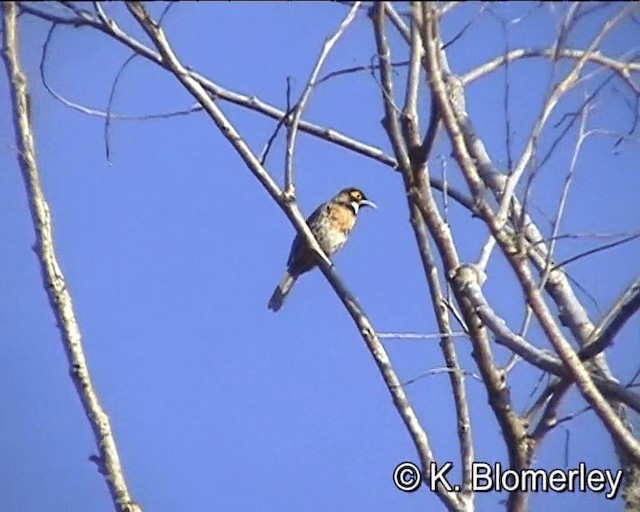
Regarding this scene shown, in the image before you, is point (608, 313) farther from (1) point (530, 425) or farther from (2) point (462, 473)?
(2) point (462, 473)

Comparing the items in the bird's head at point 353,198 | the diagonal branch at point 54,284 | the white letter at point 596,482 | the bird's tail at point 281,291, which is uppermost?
the bird's head at point 353,198

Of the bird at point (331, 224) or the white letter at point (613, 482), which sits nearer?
the white letter at point (613, 482)

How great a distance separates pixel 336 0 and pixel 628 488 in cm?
148

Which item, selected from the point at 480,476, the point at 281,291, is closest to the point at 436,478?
the point at 480,476

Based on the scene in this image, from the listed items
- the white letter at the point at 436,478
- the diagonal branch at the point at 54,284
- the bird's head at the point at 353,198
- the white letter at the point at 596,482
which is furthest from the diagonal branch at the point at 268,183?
the bird's head at the point at 353,198

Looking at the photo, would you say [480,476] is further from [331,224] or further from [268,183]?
[331,224]

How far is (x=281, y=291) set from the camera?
5.05 m

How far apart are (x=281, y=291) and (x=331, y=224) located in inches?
22.2

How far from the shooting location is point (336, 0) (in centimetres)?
261

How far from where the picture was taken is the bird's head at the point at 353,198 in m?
5.64

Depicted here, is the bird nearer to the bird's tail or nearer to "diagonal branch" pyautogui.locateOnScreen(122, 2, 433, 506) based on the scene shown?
the bird's tail

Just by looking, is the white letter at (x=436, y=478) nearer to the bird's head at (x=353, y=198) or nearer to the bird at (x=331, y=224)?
the bird at (x=331, y=224)

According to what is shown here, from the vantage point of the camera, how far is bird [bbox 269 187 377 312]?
16.5 feet

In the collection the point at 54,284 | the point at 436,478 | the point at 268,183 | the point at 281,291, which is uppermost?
the point at 281,291
